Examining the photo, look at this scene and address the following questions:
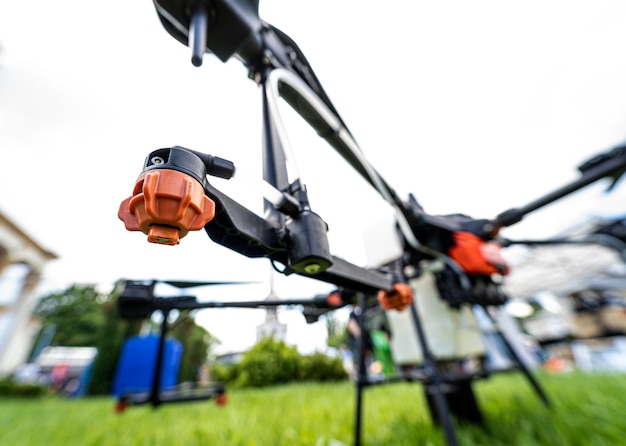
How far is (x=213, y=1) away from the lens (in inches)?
22.6

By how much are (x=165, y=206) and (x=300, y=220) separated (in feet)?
0.73

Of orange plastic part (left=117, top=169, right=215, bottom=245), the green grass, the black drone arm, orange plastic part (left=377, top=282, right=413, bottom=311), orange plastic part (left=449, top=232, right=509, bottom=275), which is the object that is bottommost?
the green grass

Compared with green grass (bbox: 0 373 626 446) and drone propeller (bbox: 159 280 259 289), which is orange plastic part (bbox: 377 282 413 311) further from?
green grass (bbox: 0 373 626 446)

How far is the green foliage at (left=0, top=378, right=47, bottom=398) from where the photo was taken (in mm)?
7609

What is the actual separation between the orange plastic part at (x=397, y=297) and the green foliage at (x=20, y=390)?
40.0 feet

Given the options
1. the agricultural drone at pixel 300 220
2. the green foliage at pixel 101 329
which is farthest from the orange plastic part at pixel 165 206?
the green foliage at pixel 101 329

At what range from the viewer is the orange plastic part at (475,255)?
1.22m

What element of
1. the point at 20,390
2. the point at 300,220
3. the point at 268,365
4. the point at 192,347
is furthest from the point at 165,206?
the point at 20,390

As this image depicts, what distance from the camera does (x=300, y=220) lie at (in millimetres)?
465

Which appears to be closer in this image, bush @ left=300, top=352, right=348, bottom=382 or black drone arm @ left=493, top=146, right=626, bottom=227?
black drone arm @ left=493, top=146, right=626, bottom=227

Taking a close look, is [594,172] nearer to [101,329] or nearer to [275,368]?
[275,368]

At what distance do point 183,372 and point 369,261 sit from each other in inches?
69.2

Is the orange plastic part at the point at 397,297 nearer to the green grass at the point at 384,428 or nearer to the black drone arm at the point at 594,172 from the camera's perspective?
the black drone arm at the point at 594,172

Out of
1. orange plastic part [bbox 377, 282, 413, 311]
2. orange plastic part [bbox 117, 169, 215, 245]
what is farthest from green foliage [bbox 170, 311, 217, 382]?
orange plastic part [bbox 117, 169, 215, 245]
